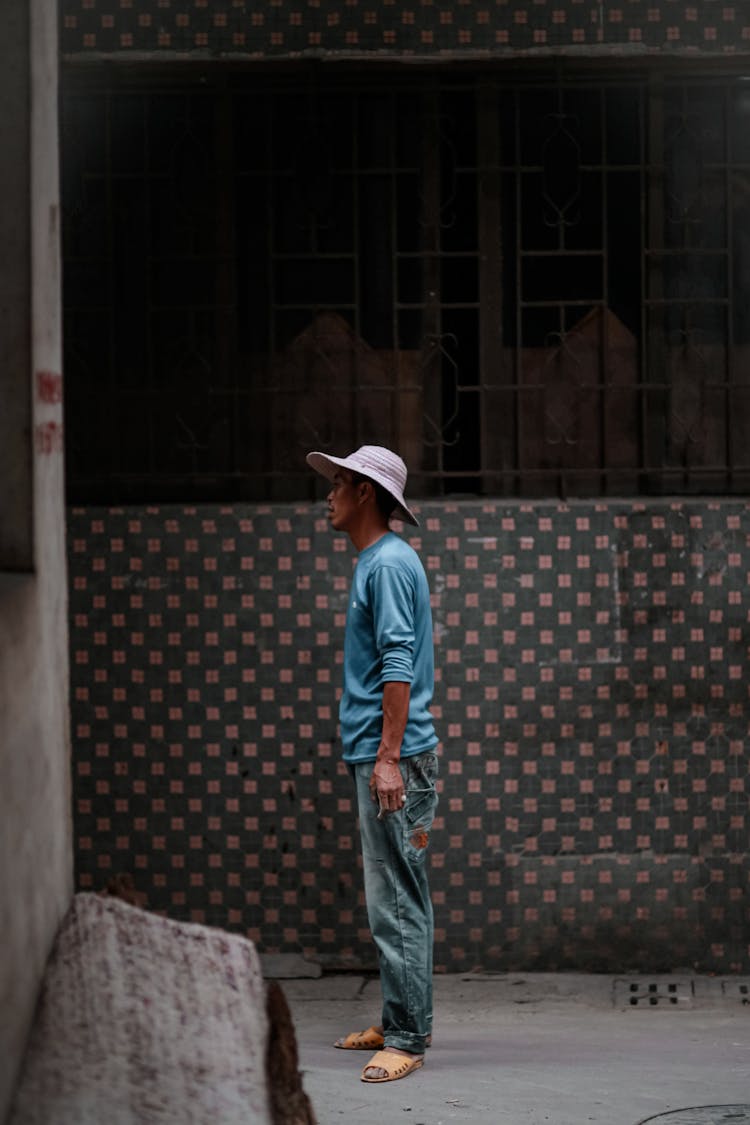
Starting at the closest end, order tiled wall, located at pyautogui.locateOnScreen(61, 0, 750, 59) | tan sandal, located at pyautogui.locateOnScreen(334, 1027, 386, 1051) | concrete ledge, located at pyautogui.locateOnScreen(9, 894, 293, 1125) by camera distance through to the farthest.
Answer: concrete ledge, located at pyautogui.locateOnScreen(9, 894, 293, 1125) → tan sandal, located at pyautogui.locateOnScreen(334, 1027, 386, 1051) → tiled wall, located at pyautogui.locateOnScreen(61, 0, 750, 59)

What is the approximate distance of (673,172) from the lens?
6.67 meters

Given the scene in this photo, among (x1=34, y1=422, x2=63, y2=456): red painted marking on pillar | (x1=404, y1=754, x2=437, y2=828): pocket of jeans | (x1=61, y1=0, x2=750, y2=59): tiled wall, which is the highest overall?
(x1=61, y1=0, x2=750, y2=59): tiled wall

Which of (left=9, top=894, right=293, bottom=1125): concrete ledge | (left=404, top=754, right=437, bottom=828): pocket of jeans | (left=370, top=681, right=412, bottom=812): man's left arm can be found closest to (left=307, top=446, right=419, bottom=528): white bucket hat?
(left=370, top=681, right=412, bottom=812): man's left arm

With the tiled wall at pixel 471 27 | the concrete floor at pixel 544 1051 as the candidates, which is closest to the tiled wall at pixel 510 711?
the concrete floor at pixel 544 1051

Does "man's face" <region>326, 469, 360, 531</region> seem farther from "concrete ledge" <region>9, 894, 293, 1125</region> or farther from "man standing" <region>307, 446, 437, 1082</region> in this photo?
"concrete ledge" <region>9, 894, 293, 1125</region>

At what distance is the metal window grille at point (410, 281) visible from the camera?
21.9 feet

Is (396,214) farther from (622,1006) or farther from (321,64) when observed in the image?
(622,1006)

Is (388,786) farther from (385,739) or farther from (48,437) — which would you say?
(48,437)

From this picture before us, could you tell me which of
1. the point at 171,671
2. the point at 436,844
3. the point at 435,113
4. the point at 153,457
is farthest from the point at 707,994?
the point at 435,113

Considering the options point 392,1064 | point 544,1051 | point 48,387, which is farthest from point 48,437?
point 544,1051

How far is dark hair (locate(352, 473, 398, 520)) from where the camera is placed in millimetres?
5504

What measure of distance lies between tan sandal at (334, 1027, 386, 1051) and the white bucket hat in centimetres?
171

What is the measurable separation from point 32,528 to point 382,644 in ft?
5.81

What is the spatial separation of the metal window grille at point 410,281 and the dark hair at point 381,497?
118 cm
